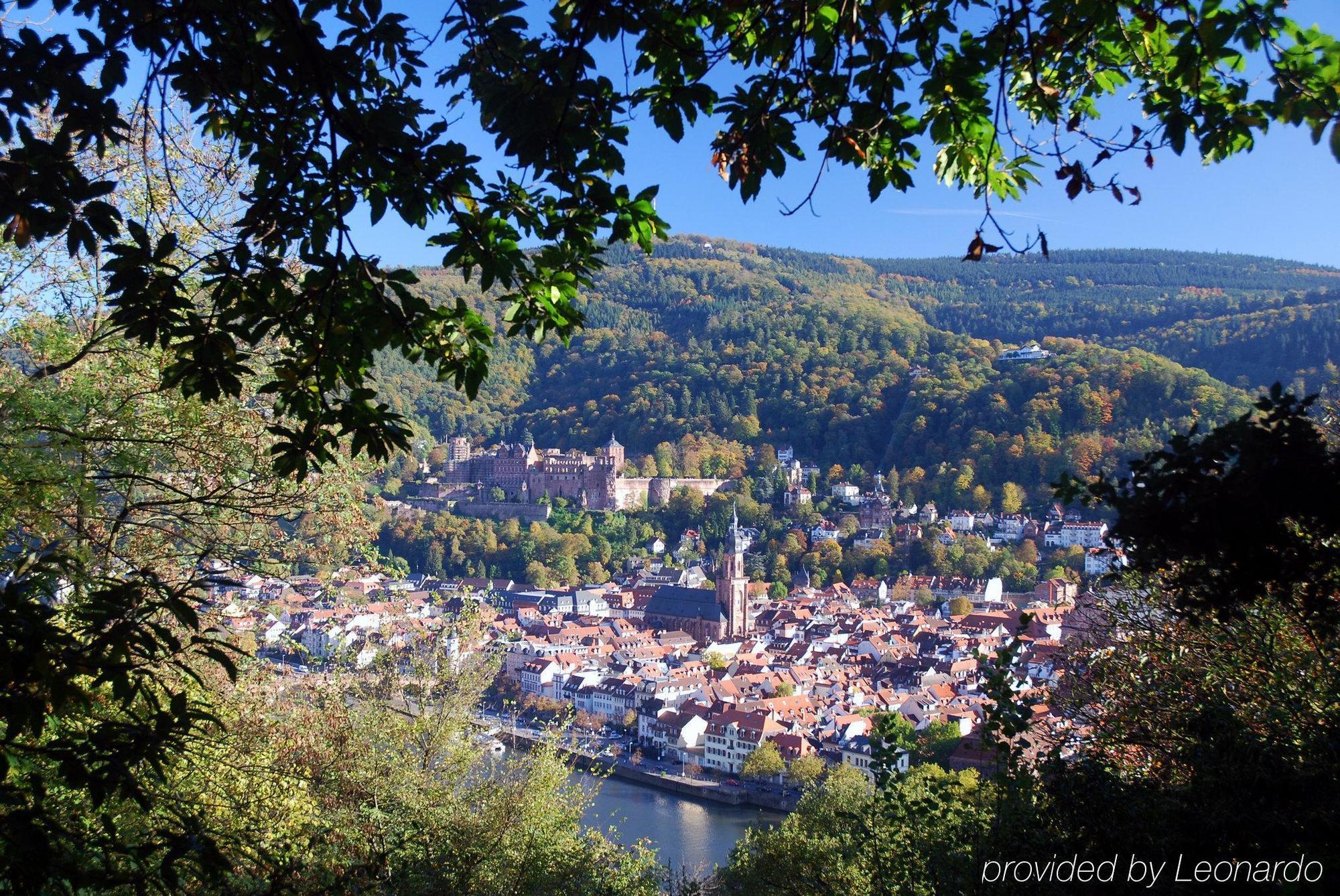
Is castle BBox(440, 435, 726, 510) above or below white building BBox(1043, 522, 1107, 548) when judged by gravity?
above

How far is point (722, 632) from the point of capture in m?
32.5

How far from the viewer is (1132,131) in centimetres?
176

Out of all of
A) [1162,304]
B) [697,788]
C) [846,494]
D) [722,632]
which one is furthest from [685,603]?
[1162,304]

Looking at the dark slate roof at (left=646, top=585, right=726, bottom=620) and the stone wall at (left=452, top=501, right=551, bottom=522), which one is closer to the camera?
the dark slate roof at (left=646, top=585, right=726, bottom=620)

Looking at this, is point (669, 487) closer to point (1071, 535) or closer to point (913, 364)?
point (913, 364)

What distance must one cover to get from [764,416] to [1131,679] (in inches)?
1956

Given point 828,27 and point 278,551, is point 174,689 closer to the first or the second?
point 278,551

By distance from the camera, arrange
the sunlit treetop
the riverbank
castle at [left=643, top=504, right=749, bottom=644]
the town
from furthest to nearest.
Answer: castle at [left=643, top=504, right=749, bottom=644]
the riverbank
the town
the sunlit treetop

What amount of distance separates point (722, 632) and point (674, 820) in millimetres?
17669

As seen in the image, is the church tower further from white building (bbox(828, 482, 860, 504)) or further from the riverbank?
the riverbank

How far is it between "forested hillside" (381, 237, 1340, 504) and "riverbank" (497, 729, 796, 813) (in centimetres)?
1789

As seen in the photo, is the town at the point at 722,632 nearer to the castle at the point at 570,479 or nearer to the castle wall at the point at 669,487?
the castle at the point at 570,479

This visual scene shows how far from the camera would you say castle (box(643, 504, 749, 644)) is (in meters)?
32.9

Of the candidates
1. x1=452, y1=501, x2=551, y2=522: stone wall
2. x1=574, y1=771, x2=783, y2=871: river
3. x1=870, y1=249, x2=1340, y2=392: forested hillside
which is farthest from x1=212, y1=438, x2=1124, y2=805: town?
x1=870, y1=249, x2=1340, y2=392: forested hillside
